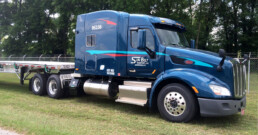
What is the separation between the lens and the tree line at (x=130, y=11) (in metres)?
22.5

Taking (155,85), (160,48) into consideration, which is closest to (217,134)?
(155,85)

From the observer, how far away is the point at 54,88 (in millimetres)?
9656

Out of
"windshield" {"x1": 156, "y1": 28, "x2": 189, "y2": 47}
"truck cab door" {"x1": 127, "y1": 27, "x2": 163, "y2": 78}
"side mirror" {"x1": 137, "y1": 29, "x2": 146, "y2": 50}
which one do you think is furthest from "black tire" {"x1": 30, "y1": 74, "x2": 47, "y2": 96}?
"windshield" {"x1": 156, "y1": 28, "x2": 189, "y2": 47}

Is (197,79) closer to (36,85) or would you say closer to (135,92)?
(135,92)

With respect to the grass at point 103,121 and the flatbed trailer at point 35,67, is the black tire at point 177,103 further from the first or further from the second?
the flatbed trailer at point 35,67

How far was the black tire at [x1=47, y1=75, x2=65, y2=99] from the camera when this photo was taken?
9.24 meters

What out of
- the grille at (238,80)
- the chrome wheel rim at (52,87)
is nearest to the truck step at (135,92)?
the grille at (238,80)

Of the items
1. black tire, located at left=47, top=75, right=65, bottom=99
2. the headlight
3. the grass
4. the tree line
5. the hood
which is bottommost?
the grass

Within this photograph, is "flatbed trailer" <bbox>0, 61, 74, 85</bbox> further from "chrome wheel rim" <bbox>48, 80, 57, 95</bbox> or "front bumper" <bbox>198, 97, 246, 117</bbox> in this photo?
"front bumper" <bbox>198, 97, 246, 117</bbox>

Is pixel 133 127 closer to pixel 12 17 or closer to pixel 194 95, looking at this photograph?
pixel 194 95

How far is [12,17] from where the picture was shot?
3316cm

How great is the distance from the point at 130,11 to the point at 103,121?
16.7 meters

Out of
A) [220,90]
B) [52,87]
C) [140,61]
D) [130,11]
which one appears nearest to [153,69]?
[140,61]

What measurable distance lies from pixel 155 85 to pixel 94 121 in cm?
184
